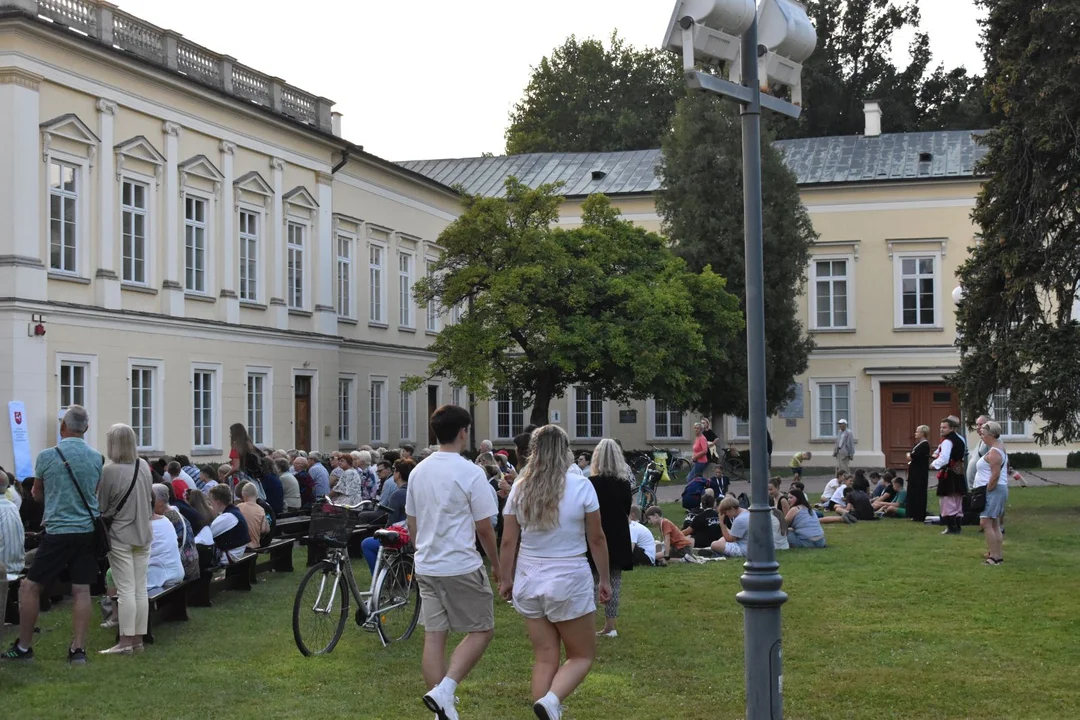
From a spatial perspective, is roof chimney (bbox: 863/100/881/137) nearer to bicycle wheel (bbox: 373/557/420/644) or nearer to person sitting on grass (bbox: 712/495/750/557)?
person sitting on grass (bbox: 712/495/750/557)

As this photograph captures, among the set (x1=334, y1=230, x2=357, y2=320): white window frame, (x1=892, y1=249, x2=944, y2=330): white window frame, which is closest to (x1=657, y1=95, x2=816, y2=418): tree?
(x1=892, y1=249, x2=944, y2=330): white window frame

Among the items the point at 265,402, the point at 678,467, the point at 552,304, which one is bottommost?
the point at 678,467

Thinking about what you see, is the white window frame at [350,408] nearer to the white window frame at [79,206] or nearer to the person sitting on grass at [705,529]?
the white window frame at [79,206]

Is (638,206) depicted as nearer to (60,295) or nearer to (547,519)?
(60,295)

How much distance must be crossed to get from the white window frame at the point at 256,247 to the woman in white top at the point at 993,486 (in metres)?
21.1

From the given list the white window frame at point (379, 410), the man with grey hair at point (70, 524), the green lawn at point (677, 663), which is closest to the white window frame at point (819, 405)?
the white window frame at point (379, 410)

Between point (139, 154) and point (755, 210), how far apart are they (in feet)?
79.6

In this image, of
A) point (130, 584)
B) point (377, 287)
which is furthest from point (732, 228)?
point (130, 584)

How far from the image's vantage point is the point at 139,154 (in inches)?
1188

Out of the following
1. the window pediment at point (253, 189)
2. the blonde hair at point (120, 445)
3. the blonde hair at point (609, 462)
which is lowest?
the blonde hair at point (609, 462)

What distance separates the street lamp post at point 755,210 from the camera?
7828mm

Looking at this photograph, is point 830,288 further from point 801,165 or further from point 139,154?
point 139,154

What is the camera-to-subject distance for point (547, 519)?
8.50 m

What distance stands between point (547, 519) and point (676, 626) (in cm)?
515
